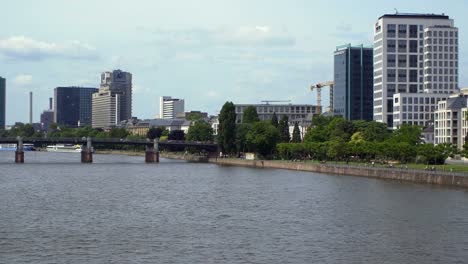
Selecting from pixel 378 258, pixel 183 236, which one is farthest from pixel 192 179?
pixel 378 258

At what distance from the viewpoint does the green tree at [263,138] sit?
550 feet

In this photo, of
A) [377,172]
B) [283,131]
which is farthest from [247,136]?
[377,172]

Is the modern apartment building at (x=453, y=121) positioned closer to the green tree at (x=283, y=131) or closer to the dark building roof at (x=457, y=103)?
the dark building roof at (x=457, y=103)

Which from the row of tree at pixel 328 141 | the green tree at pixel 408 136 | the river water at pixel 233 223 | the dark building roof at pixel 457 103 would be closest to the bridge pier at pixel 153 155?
the row of tree at pixel 328 141

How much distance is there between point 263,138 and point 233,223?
346ft

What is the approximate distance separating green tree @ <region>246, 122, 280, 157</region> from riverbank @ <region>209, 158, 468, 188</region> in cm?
481

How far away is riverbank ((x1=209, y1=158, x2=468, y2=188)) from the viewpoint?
9650 cm

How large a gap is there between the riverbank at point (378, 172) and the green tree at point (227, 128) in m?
12.0

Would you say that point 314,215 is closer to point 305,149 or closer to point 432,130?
point 305,149

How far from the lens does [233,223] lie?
6178cm

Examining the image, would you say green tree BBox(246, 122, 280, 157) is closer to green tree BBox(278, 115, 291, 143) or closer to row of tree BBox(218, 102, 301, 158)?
row of tree BBox(218, 102, 301, 158)

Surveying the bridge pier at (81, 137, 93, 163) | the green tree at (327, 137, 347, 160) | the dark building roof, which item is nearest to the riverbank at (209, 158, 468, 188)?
the green tree at (327, 137, 347, 160)

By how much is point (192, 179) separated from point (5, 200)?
128 feet

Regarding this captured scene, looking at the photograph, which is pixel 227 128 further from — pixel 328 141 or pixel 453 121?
pixel 453 121
